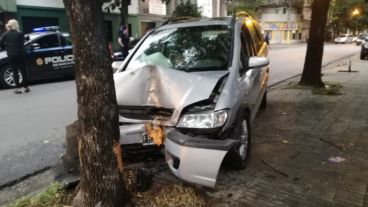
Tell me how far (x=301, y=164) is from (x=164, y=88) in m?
2.01

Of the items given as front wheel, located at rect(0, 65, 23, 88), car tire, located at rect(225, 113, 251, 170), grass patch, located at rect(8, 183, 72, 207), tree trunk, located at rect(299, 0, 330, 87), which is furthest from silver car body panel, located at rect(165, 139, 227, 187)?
front wheel, located at rect(0, 65, 23, 88)

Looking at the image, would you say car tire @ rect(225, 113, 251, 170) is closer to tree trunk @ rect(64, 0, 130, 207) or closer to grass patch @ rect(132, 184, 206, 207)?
grass patch @ rect(132, 184, 206, 207)

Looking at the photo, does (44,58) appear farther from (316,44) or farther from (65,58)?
(316,44)

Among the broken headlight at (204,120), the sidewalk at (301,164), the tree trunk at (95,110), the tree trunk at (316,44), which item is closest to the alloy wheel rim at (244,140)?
the sidewalk at (301,164)

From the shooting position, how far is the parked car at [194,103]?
11.4 ft

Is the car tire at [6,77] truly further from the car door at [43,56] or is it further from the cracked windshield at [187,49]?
the cracked windshield at [187,49]

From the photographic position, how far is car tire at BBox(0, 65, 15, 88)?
1136 centimetres

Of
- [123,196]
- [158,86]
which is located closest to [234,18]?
[158,86]

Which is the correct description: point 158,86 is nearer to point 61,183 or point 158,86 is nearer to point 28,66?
point 61,183

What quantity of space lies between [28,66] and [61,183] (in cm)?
889

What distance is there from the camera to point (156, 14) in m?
32.8

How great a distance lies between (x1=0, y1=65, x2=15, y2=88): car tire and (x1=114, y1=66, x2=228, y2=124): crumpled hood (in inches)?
332

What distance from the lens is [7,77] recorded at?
37.6ft

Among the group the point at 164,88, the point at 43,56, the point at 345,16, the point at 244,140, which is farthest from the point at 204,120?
the point at 345,16
